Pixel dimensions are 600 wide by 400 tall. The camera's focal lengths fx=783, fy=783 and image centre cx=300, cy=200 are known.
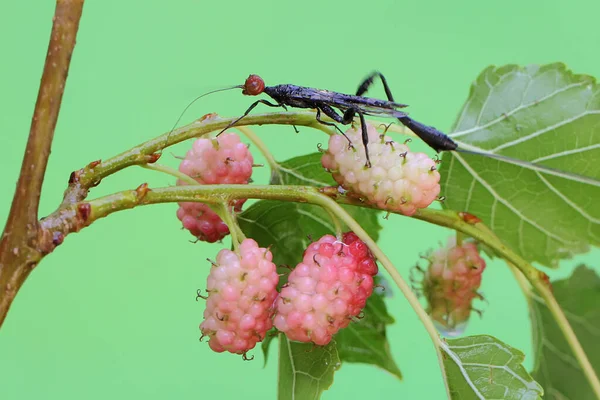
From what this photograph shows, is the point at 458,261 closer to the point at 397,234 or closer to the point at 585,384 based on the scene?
the point at 585,384

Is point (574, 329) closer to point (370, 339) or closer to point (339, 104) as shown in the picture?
point (370, 339)

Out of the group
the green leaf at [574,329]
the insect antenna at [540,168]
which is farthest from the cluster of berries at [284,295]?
the green leaf at [574,329]

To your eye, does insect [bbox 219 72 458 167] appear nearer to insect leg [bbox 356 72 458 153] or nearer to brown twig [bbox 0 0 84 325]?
insect leg [bbox 356 72 458 153]

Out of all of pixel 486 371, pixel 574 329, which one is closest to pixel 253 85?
pixel 486 371

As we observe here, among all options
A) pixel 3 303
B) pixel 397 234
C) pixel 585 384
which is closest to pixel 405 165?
pixel 3 303

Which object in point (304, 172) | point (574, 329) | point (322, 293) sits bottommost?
point (574, 329)

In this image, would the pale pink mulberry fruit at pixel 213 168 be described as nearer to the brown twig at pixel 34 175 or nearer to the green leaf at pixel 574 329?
the brown twig at pixel 34 175
